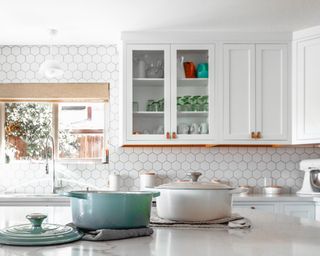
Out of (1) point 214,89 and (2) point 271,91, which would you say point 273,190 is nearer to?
(2) point 271,91

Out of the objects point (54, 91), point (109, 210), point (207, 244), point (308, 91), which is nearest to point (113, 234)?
point (109, 210)

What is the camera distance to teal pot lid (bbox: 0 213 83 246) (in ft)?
3.82

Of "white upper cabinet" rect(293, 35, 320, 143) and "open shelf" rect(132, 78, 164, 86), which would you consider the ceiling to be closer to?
"white upper cabinet" rect(293, 35, 320, 143)

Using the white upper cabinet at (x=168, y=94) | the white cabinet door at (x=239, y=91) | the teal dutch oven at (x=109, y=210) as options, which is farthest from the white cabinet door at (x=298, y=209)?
the teal dutch oven at (x=109, y=210)

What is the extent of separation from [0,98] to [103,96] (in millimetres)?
960

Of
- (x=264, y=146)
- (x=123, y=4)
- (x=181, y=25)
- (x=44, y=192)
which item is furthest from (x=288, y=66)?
(x=44, y=192)

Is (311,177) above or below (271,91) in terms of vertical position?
below

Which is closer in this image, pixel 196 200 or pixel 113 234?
pixel 113 234

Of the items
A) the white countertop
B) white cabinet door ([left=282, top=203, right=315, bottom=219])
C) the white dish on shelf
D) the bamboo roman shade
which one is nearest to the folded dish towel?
the white countertop

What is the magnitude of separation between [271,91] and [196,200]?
9.85ft

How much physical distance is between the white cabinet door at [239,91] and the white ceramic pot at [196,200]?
278 cm

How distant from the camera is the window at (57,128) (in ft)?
16.1

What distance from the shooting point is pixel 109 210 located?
1.33 metres

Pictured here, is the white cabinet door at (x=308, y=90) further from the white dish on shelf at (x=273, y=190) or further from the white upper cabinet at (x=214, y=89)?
the white dish on shelf at (x=273, y=190)
